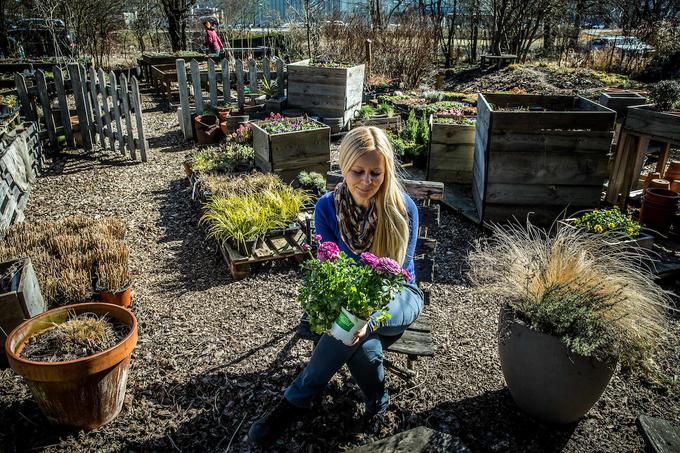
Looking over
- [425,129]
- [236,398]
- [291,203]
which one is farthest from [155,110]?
[236,398]

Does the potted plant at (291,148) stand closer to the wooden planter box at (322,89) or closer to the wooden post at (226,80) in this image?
the wooden planter box at (322,89)

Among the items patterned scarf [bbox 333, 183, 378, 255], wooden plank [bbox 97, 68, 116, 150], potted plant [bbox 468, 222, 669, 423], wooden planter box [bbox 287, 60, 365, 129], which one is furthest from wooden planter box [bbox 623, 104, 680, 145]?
wooden plank [bbox 97, 68, 116, 150]

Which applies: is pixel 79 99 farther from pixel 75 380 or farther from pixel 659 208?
pixel 659 208

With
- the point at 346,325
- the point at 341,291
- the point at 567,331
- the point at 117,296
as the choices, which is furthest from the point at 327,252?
the point at 117,296

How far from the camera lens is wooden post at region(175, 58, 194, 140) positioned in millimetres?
8250

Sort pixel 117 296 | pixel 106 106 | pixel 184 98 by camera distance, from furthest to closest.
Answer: pixel 184 98, pixel 106 106, pixel 117 296

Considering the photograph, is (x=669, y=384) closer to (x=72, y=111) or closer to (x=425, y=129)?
(x=425, y=129)

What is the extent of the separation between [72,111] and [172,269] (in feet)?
21.6

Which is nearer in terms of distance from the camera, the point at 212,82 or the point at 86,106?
the point at 86,106

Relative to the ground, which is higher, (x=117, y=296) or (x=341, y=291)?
(x=341, y=291)

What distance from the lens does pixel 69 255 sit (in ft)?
12.5

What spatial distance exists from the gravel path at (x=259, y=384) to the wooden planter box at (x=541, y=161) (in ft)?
2.85

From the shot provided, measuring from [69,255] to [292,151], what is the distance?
288 cm

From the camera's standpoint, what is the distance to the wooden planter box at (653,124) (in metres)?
4.70
